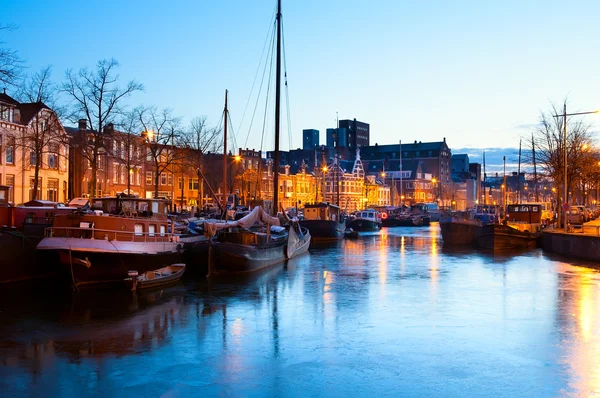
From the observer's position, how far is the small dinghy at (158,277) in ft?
93.2

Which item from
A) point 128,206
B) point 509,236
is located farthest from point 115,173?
point 128,206

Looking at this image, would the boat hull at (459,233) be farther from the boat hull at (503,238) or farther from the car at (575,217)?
the car at (575,217)

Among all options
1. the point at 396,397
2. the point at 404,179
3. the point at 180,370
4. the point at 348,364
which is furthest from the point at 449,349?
the point at 404,179

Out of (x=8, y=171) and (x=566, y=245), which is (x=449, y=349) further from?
(x=8, y=171)

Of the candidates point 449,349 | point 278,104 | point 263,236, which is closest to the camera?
point 449,349

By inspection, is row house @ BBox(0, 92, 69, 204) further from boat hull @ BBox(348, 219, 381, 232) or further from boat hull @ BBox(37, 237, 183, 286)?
boat hull @ BBox(348, 219, 381, 232)

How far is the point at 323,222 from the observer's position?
70.5m

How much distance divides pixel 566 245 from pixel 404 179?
145 metres

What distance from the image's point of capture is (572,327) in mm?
20547

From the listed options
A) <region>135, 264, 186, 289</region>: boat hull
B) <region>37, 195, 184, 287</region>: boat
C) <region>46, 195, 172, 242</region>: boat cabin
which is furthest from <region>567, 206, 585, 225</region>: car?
<region>37, 195, 184, 287</region>: boat

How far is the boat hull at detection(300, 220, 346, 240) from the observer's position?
70.4m

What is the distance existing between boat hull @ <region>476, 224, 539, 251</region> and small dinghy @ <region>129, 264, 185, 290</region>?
33.7 metres

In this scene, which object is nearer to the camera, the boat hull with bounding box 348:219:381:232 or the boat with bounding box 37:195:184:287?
the boat with bounding box 37:195:184:287

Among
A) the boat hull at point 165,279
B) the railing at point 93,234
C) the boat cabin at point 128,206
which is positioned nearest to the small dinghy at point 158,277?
the boat hull at point 165,279
